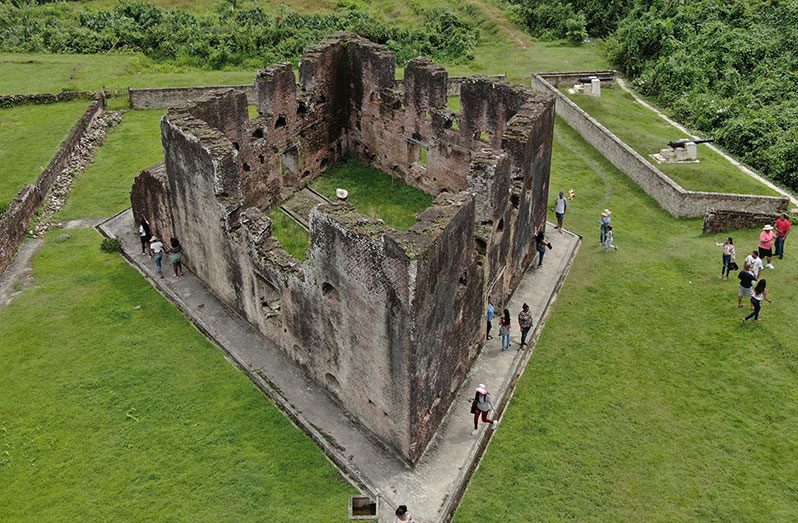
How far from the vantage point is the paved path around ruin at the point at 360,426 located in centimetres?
1487

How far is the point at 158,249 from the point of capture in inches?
808

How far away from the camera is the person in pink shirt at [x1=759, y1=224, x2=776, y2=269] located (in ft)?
66.6

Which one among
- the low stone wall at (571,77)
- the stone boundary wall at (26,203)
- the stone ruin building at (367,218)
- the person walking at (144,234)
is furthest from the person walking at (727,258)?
the stone boundary wall at (26,203)

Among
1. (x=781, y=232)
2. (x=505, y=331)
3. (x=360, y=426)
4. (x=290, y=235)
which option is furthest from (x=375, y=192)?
(x=781, y=232)

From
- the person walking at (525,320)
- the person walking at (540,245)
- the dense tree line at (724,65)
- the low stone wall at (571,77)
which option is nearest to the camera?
the person walking at (525,320)

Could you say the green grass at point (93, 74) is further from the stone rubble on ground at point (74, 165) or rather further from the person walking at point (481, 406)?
the person walking at point (481, 406)

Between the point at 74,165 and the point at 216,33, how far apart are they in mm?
15845

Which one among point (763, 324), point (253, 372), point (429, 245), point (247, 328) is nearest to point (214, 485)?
point (253, 372)

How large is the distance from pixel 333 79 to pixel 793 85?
19.1 meters

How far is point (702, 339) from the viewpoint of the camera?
60.8 ft

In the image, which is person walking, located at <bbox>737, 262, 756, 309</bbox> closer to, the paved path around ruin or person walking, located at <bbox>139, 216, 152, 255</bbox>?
the paved path around ruin

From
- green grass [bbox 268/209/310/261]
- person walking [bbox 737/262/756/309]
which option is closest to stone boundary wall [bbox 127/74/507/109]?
green grass [bbox 268/209/310/261]

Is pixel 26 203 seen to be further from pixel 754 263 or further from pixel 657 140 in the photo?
pixel 657 140

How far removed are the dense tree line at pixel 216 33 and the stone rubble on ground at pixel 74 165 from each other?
8.98 m
